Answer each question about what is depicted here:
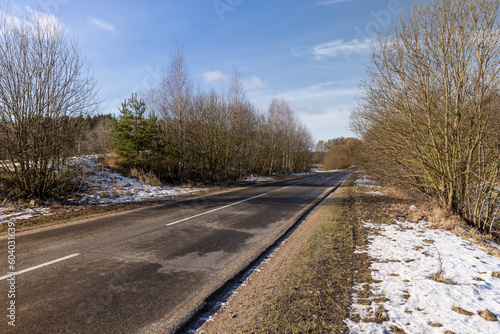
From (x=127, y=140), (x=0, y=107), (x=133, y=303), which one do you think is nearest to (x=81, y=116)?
(x=0, y=107)

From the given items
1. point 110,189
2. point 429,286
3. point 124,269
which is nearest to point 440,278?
point 429,286

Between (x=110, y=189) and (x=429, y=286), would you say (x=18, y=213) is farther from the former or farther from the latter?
(x=429, y=286)

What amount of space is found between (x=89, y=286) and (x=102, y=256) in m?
1.22

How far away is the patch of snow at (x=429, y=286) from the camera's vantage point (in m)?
2.87

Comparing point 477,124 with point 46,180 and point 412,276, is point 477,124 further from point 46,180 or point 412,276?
point 46,180

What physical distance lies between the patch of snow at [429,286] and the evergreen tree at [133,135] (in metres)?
16.6

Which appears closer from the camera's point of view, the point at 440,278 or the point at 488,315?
the point at 488,315

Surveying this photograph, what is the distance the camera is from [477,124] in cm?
732

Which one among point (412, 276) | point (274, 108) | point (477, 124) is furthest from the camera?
point (274, 108)

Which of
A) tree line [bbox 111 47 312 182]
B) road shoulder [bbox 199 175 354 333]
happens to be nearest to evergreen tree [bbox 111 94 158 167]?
tree line [bbox 111 47 312 182]

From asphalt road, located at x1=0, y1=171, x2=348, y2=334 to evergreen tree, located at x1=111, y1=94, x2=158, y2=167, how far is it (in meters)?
11.1

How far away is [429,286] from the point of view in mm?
3717

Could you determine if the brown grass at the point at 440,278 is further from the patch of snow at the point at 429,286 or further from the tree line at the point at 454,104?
the tree line at the point at 454,104

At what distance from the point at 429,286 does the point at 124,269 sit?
487 centimetres
